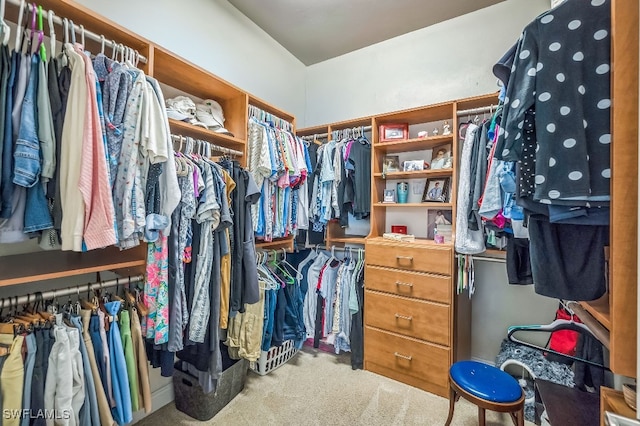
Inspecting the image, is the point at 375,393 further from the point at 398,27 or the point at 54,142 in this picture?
the point at 398,27

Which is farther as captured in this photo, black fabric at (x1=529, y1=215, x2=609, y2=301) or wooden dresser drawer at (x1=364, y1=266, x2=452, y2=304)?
wooden dresser drawer at (x1=364, y1=266, x2=452, y2=304)

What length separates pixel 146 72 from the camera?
138 cm

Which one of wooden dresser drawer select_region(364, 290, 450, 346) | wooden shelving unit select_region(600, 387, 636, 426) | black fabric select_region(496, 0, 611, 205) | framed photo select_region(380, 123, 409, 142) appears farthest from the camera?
framed photo select_region(380, 123, 409, 142)

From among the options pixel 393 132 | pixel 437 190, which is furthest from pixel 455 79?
pixel 437 190

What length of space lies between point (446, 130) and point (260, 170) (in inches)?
58.2

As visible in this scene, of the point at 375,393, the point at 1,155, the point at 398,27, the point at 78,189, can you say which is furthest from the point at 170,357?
the point at 398,27

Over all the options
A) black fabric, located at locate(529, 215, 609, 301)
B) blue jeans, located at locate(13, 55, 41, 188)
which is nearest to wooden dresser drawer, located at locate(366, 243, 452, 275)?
black fabric, located at locate(529, 215, 609, 301)

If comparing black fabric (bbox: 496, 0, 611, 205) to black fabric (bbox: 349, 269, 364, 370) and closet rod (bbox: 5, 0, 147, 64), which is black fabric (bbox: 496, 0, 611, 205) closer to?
closet rod (bbox: 5, 0, 147, 64)

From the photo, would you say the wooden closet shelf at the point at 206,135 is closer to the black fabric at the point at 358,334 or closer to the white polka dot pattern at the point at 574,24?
the black fabric at the point at 358,334

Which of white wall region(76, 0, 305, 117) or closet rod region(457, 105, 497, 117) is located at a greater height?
white wall region(76, 0, 305, 117)

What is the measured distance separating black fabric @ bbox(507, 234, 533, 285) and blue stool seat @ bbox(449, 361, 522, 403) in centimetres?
48

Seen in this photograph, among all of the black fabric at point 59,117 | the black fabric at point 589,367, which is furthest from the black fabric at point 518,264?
the black fabric at point 59,117

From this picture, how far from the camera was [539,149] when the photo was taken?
704mm

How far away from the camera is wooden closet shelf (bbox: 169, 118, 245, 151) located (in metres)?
1.58
